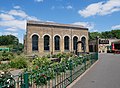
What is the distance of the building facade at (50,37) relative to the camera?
40875 millimetres

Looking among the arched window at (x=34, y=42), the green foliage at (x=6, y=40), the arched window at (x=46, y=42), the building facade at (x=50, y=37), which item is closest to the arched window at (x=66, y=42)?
the building facade at (x=50, y=37)

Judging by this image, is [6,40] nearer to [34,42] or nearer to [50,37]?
[50,37]

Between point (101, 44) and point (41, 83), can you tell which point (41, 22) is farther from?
point (41, 83)

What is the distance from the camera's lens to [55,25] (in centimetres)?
4459

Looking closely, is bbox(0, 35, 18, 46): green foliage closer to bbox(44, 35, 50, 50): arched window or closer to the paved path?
bbox(44, 35, 50, 50): arched window

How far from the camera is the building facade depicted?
4088cm

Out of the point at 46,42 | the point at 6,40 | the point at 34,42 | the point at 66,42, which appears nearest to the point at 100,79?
the point at 34,42

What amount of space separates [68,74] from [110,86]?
208 centimetres

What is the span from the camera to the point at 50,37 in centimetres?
4325

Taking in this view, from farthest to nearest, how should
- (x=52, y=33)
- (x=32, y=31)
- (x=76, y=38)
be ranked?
1. (x=76, y=38)
2. (x=52, y=33)
3. (x=32, y=31)

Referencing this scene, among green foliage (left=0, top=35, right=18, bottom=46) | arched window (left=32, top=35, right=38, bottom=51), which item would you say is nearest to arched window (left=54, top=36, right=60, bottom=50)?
arched window (left=32, top=35, right=38, bottom=51)

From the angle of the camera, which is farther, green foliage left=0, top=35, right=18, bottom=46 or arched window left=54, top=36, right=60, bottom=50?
green foliage left=0, top=35, right=18, bottom=46

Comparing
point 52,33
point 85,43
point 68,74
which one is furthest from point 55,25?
point 68,74

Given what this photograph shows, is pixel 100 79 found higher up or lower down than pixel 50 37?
lower down
